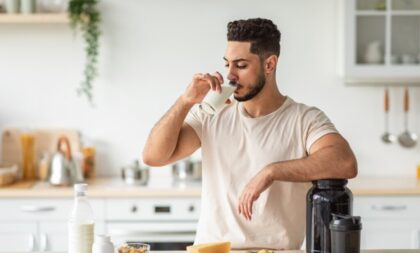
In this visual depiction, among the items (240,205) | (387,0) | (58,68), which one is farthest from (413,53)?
(240,205)

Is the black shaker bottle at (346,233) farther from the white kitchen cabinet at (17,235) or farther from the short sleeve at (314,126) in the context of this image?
the white kitchen cabinet at (17,235)

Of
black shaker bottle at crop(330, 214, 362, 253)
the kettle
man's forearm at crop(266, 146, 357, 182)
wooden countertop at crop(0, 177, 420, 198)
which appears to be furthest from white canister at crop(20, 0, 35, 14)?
black shaker bottle at crop(330, 214, 362, 253)

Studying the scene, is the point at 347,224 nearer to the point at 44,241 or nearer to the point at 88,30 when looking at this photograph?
the point at 44,241

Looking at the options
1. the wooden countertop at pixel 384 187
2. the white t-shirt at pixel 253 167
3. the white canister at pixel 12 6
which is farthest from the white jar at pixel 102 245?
the white canister at pixel 12 6

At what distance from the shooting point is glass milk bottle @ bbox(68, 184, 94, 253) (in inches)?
91.8

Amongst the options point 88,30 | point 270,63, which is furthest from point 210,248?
point 88,30

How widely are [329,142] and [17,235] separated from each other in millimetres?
2203

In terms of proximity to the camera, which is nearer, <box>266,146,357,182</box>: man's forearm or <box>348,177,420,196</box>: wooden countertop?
<box>266,146,357,182</box>: man's forearm

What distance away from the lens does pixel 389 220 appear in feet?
14.5

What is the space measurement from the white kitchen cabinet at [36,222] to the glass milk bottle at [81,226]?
2.01 meters

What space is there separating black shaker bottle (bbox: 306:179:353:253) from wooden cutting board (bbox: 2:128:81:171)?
8.81 ft

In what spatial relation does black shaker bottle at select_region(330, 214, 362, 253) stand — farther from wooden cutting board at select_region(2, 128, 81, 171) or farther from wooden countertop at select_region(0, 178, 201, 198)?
wooden cutting board at select_region(2, 128, 81, 171)

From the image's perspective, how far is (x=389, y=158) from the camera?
5.02 m

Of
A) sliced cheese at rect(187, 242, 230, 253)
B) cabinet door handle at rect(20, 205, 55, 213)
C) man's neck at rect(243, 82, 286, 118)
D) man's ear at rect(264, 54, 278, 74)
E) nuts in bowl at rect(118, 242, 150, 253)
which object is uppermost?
man's ear at rect(264, 54, 278, 74)
